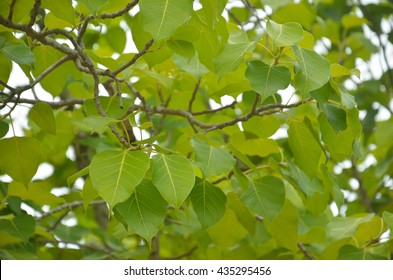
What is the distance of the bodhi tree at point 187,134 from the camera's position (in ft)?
4.01

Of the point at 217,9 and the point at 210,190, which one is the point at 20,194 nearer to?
the point at 210,190

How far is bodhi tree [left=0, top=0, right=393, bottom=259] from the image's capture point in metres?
1.22

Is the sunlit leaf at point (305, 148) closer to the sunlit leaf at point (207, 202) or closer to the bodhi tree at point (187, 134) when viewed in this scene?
the bodhi tree at point (187, 134)

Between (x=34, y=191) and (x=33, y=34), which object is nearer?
(x=33, y=34)

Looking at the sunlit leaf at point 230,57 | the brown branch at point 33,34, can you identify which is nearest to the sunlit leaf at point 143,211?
the sunlit leaf at point 230,57

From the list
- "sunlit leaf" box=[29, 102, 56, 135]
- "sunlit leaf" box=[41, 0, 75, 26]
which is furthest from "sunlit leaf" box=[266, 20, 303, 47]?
"sunlit leaf" box=[29, 102, 56, 135]

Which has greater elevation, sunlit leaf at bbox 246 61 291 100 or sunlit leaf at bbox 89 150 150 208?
sunlit leaf at bbox 246 61 291 100

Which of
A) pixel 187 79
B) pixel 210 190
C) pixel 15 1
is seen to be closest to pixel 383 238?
pixel 210 190

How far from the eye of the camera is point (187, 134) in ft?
5.24

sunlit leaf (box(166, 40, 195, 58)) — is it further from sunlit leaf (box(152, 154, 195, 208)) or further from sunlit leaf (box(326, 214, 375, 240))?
sunlit leaf (box(326, 214, 375, 240))

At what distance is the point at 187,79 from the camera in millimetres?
1932

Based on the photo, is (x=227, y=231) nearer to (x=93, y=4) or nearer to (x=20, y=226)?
(x=20, y=226)

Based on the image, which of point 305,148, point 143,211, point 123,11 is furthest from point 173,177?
point 305,148

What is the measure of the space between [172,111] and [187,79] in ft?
0.84
